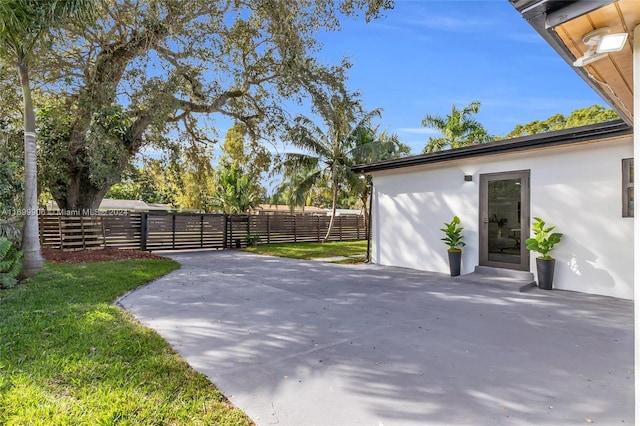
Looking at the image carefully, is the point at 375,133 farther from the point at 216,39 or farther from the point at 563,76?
the point at 216,39

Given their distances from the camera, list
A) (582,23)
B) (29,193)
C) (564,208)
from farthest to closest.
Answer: (29,193) < (564,208) < (582,23)

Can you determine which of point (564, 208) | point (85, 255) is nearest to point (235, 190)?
point (85, 255)

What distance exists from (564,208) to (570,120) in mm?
22751

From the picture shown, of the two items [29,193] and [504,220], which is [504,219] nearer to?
[504,220]

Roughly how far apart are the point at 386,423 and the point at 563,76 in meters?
14.6

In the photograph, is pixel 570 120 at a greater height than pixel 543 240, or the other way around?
pixel 570 120

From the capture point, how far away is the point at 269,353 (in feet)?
11.3

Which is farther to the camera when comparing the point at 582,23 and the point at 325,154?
the point at 325,154

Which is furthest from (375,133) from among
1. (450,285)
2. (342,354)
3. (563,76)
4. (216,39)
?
(342,354)

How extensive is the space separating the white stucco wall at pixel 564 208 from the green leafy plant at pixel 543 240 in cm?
23

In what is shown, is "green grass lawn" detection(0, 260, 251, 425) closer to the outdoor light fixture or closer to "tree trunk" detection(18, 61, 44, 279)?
"tree trunk" detection(18, 61, 44, 279)

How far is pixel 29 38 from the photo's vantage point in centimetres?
636

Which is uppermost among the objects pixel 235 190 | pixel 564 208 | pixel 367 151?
pixel 367 151

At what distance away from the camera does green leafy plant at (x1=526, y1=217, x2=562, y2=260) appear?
6516 millimetres
